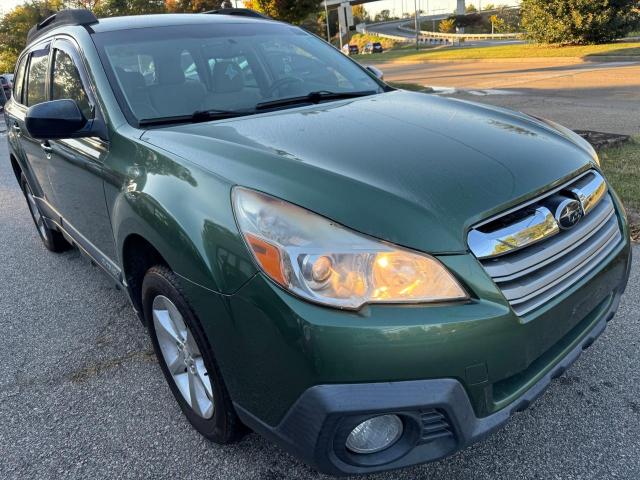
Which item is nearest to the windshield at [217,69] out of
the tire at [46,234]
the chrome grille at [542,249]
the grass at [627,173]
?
the chrome grille at [542,249]

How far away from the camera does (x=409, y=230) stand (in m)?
1.52

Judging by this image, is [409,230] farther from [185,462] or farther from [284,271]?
[185,462]

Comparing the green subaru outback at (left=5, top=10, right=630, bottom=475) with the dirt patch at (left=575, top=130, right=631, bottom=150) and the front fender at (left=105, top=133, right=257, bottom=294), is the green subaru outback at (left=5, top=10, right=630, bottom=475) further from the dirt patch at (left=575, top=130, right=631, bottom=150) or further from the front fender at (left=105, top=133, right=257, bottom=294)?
the dirt patch at (left=575, top=130, right=631, bottom=150)

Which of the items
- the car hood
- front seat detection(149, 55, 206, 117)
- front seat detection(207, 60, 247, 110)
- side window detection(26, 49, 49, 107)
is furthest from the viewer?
side window detection(26, 49, 49, 107)

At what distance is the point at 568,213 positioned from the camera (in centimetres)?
179

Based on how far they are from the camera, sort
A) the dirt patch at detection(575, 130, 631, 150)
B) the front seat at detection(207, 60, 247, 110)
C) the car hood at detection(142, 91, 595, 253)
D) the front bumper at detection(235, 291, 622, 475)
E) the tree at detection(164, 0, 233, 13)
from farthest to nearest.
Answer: the tree at detection(164, 0, 233, 13) < the dirt patch at detection(575, 130, 631, 150) < the front seat at detection(207, 60, 247, 110) < the car hood at detection(142, 91, 595, 253) < the front bumper at detection(235, 291, 622, 475)

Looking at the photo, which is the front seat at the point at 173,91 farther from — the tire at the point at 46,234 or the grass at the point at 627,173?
the grass at the point at 627,173

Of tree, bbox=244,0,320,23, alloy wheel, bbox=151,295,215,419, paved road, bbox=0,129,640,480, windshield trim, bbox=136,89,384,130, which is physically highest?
tree, bbox=244,0,320,23

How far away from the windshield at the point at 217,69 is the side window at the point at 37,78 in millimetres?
860

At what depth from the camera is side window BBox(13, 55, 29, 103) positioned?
409cm

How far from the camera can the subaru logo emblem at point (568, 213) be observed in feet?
5.77

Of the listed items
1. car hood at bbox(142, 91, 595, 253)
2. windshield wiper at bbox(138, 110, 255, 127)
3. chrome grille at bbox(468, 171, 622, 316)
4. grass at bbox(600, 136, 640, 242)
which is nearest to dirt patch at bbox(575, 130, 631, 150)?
grass at bbox(600, 136, 640, 242)

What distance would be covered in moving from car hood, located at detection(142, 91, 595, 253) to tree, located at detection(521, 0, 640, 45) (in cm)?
2261

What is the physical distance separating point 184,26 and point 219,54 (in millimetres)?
306
